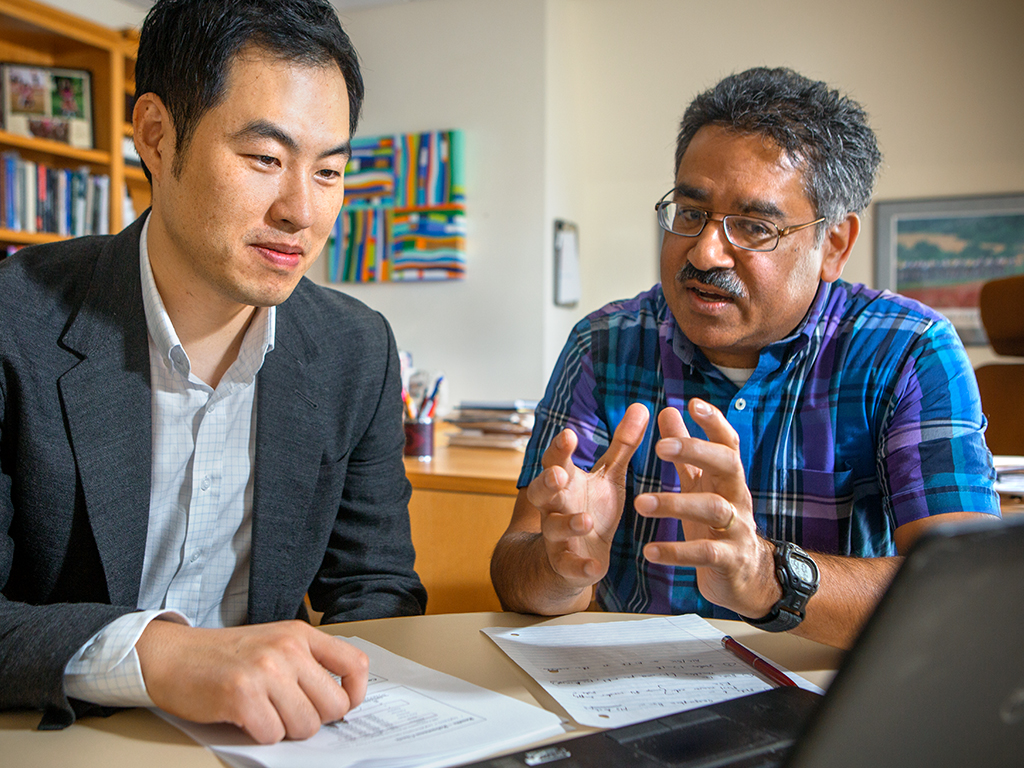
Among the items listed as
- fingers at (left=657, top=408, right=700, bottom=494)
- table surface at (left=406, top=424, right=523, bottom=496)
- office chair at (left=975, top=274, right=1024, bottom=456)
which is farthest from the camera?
office chair at (left=975, top=274, right=1024, bottom=456)

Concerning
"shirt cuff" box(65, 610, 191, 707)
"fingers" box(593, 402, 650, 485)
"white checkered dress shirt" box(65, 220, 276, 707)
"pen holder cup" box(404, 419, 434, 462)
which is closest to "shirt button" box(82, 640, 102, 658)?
"shirt cuff" box(65, 610, 191, 707)

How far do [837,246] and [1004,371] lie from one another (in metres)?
1.57

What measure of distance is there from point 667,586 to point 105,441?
815 mm

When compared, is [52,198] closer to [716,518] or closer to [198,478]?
[198,478]

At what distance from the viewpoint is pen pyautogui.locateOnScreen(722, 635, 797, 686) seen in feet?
2.57

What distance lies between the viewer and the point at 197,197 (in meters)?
0.98

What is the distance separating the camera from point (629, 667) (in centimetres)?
81

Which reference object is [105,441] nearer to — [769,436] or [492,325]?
[769,436]

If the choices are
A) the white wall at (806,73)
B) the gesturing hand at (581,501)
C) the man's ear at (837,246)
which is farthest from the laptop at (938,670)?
the white wall at (806,73)

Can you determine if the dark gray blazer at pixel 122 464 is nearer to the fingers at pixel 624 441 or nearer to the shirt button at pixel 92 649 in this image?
the shirt button at pixel 92 649

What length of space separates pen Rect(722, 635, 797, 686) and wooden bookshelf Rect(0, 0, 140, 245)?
11.1 feet

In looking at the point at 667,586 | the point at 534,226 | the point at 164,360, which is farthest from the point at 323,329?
the point at 534,226

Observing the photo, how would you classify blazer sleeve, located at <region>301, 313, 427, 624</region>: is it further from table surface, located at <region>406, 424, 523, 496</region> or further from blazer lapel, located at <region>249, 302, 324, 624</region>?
table surface, located at <region>406, 424, 523, 496</region>

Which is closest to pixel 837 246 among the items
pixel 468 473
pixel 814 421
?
pixel 814 421
